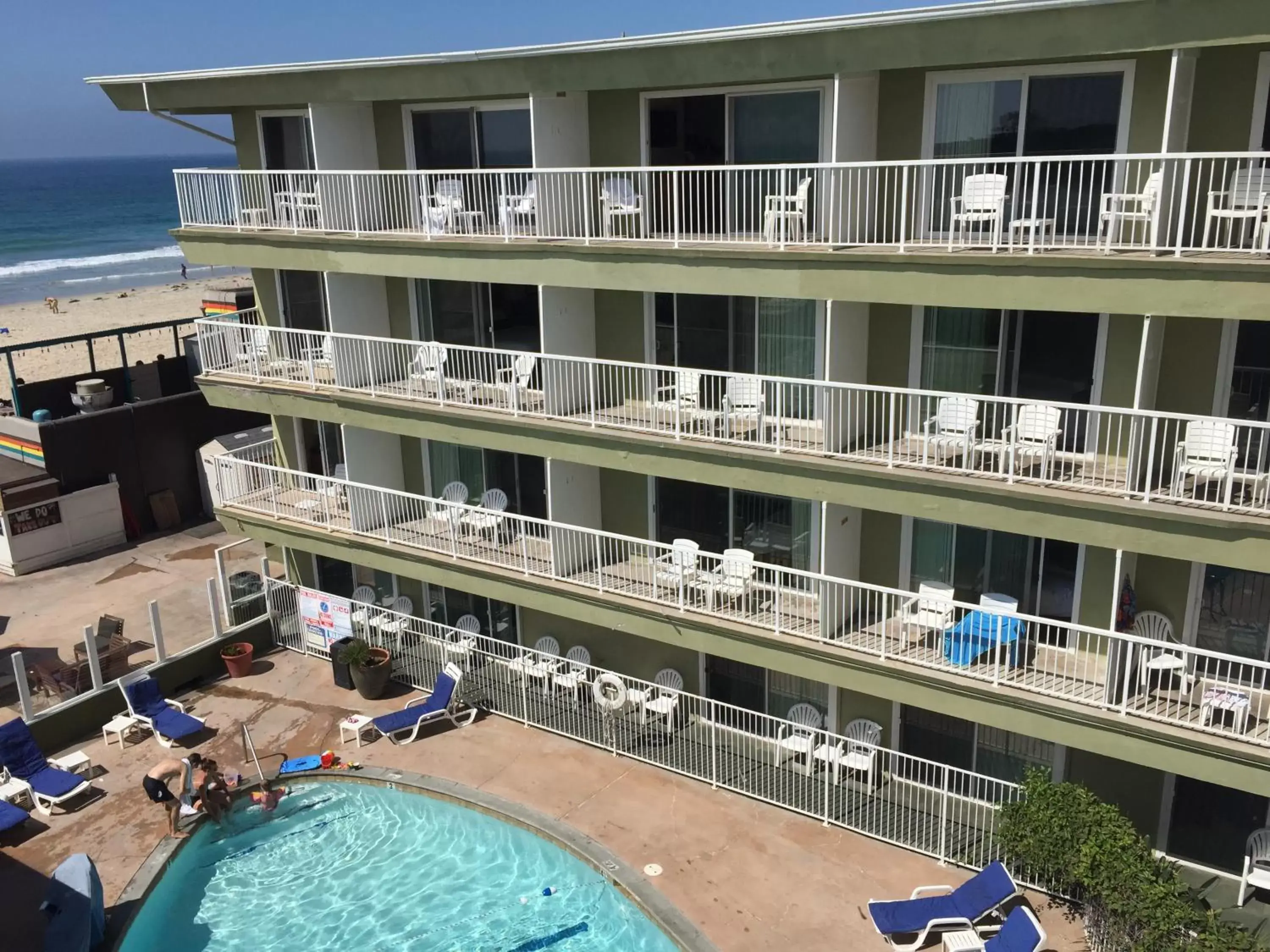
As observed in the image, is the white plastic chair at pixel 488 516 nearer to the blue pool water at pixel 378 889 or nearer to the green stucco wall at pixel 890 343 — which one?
the blue pool water at pixel 378 889

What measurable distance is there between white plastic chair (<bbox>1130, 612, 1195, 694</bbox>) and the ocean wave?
103307 millimetres

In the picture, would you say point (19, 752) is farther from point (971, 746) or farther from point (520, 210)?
point (971, 746)

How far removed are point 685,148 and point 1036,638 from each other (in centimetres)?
939

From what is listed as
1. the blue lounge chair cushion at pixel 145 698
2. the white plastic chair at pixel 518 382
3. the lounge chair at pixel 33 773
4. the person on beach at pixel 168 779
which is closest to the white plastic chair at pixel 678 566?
the white plastic chair at pixel 518 382

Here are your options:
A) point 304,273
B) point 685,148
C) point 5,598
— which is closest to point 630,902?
point 685,148

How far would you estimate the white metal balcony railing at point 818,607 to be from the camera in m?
13.3

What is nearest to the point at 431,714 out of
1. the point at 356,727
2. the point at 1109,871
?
the point at 356,727

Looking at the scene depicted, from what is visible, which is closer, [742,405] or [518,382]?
[742,405]

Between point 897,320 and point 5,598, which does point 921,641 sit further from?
point 5,598

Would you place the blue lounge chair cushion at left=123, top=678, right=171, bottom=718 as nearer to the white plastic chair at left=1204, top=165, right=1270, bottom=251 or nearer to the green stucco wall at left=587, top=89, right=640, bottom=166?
the green stucco wall at left=587, top=89, right=640, bottom=166

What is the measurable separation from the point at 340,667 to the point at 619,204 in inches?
432

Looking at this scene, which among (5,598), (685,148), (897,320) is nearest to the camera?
(897,320)

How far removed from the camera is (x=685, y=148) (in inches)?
664

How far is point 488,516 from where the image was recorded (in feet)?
65.7
